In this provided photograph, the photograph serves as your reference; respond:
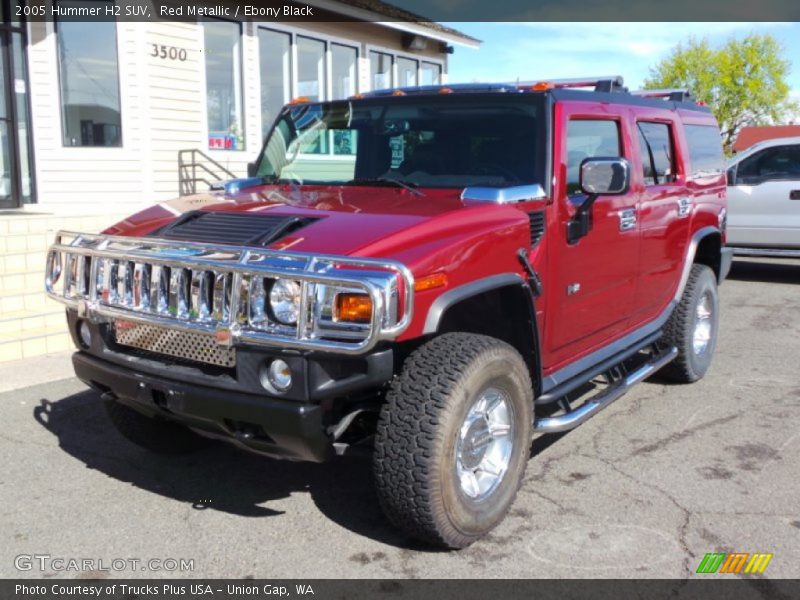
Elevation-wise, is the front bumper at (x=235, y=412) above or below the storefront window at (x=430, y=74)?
below

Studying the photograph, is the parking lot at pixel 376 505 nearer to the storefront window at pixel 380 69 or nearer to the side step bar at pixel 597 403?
the side step bar at pixel 597 403

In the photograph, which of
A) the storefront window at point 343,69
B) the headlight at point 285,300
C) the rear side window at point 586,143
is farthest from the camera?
the storefront window at point 343,69

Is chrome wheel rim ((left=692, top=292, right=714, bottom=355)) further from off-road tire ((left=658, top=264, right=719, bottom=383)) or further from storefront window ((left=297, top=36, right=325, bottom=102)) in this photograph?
storefront window ((left=297, top=36, right=325, bottom=102))

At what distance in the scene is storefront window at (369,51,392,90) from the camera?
1546cm

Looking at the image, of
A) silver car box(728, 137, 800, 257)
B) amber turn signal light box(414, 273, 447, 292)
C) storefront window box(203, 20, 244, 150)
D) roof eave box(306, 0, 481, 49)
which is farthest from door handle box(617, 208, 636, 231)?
roof eave box(306, 0, 481, 49)

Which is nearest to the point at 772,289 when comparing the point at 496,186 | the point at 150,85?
the point at 496,186

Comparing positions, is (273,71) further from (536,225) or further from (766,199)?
(536,225)

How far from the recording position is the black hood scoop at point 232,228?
10.7 feet

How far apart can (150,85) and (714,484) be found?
9.49 m

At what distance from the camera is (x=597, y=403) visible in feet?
13.6

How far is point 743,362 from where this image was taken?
662cm

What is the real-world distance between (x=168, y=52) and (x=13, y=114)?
232cm

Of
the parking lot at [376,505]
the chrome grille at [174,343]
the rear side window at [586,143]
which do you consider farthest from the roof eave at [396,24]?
the chrome grille at [174,343]

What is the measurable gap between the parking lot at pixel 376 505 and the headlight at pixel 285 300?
104 centimetres
